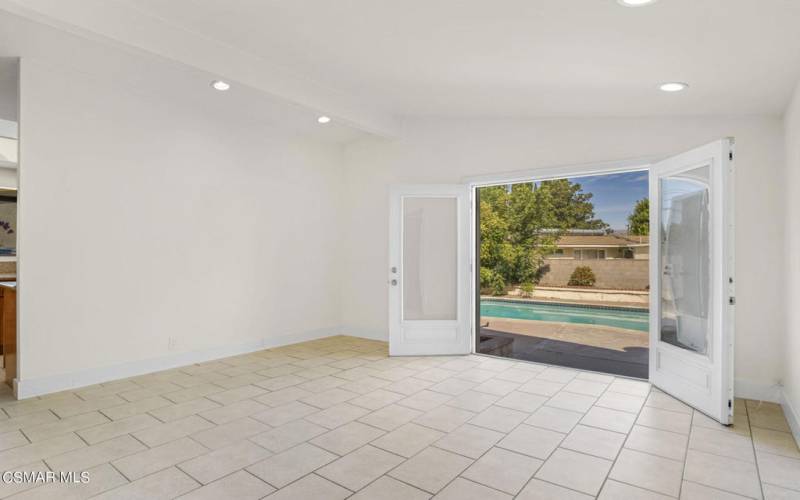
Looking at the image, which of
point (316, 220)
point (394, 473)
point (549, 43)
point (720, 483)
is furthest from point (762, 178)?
point (316, 220)

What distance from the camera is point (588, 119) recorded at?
14.8 ft

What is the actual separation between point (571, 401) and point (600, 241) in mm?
7540

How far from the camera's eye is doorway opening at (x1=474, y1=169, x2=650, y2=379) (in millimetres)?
9305

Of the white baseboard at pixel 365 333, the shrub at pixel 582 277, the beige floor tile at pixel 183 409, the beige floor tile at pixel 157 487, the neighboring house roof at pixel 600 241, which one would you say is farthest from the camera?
the shrub at pixel 582 277

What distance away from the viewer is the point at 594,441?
9.48 feet

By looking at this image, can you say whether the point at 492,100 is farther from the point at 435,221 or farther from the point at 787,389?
the point at 787,389

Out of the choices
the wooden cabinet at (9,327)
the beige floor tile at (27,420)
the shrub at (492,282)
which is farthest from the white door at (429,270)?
the shrub at (492,282)

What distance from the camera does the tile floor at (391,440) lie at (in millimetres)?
2314

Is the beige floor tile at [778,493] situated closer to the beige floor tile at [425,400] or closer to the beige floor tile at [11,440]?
the beige floor tile at [425,400]

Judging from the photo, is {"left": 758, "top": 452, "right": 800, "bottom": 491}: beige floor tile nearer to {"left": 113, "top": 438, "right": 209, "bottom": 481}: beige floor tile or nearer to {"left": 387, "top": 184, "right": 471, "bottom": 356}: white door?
{"left": 387, "top": 184, "right": 471, "bottom": 356}: white door

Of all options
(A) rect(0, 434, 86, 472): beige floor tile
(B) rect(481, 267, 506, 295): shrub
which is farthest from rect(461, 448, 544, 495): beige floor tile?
(B) rect(481, 267, 506, 295): shrub

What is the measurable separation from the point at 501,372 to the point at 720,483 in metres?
2.23

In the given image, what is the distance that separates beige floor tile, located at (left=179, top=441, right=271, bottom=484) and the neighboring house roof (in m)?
9.38

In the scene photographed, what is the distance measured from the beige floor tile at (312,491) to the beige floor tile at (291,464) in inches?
2.4
